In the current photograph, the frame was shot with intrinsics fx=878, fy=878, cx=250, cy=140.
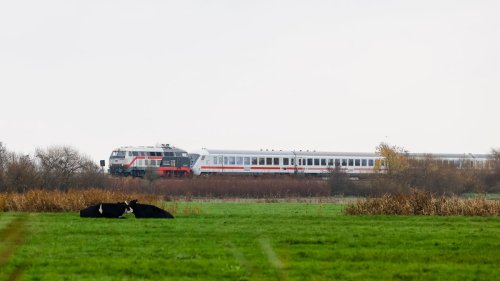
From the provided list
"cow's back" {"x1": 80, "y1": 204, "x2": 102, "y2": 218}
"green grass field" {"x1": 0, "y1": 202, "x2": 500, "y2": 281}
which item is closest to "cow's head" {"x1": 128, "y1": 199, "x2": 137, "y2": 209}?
"cow's back" {"x1": 80, "y1": 204, "x2": 102, "y2": 218}

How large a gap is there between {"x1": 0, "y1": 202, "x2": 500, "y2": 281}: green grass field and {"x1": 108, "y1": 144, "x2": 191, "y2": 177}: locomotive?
156ft

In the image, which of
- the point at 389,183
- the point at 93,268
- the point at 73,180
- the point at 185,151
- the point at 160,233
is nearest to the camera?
the point at 93,268

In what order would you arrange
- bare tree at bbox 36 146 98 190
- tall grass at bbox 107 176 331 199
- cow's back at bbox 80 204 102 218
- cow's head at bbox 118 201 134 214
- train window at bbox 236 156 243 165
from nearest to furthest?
cow's head at bbox 118 201 134 214, cow's back at bbox 80 204 102 218, bare tree at bbox 36 146 98 190, tall grass at bbox 107 176 331 199, train window at bbox 236 156 243 165

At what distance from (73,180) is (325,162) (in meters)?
26.5

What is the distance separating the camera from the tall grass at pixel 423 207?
33344 mm

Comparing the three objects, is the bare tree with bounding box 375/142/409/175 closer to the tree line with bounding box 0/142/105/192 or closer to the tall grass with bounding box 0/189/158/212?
the tree line with bounding box 0/142/105/192

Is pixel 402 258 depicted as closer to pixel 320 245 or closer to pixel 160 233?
pixel 320 245

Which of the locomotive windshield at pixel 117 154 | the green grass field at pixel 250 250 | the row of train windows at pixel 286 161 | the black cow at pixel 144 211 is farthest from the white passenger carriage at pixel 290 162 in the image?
the green grass field at pixel 250 250

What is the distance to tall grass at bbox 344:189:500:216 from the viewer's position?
1313 inches

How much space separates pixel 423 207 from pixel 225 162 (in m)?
43.2

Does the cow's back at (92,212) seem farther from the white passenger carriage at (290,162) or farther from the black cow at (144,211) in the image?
the white passenger carriage at (290,162)

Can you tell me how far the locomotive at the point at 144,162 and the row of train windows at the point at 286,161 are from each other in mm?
3167

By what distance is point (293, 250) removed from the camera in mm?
17016

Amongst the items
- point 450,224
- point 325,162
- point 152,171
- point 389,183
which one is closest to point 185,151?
point 152,171
